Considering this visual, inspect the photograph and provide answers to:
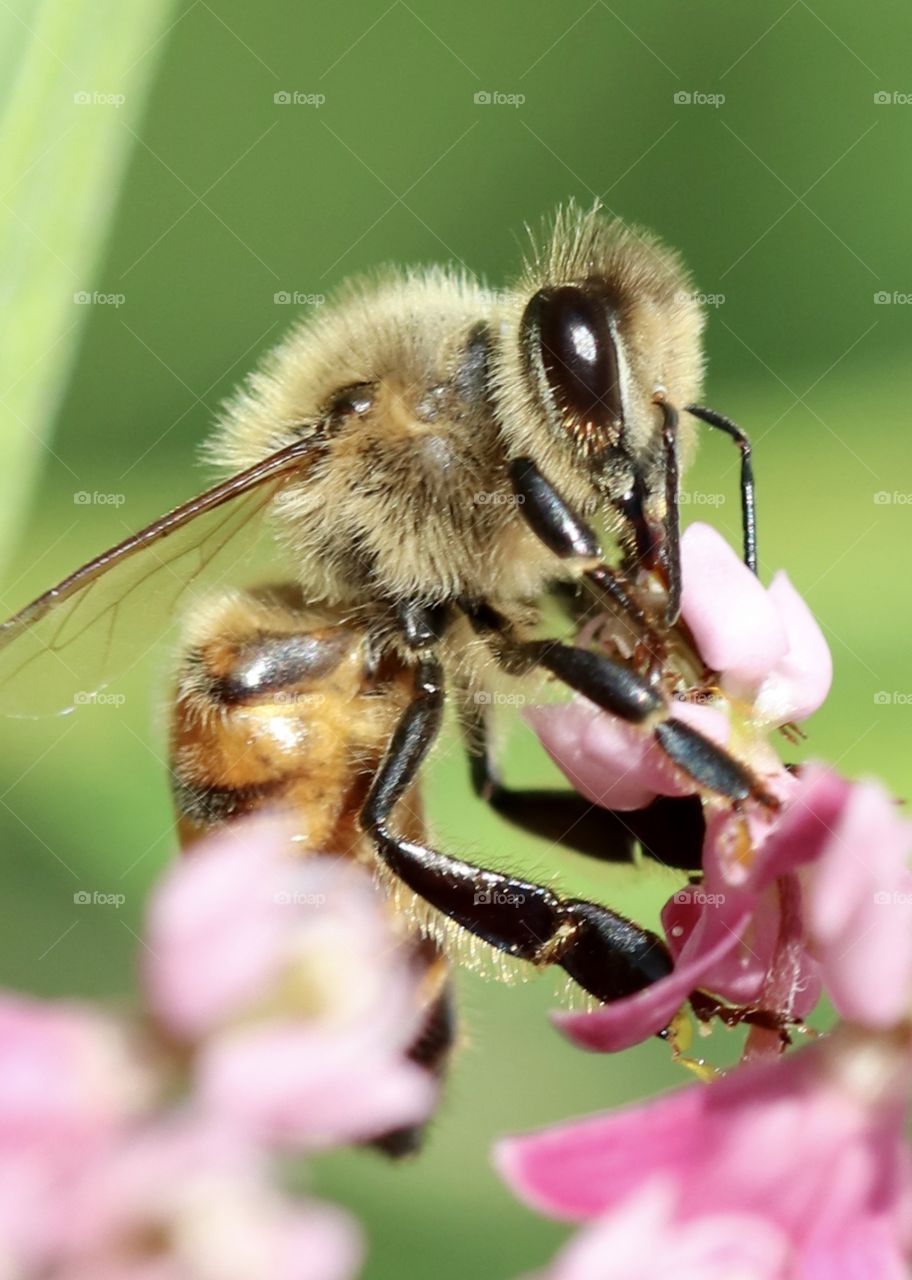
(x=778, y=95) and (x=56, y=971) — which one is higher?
(x=778, y=95)

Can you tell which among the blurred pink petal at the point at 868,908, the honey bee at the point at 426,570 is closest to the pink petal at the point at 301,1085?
the blurred pink petal at the point at 868,908

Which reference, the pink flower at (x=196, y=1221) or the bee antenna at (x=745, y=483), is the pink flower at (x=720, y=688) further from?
the pink flower at (x=196, y=1221)

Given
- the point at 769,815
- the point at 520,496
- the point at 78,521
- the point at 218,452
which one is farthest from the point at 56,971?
the point at 769,815

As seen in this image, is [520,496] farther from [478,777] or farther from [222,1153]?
[222,1153]

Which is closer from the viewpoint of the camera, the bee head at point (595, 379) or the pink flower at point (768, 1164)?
the pink flower at point (768, 1164)

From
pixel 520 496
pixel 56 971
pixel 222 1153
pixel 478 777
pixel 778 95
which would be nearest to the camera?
pixel 222 1153

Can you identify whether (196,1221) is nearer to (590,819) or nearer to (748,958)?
(748,958)

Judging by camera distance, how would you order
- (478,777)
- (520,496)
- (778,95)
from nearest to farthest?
1. (520,496)
2. (478,777)
3. (778,95)

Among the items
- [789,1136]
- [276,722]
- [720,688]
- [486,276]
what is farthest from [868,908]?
[486,276]
